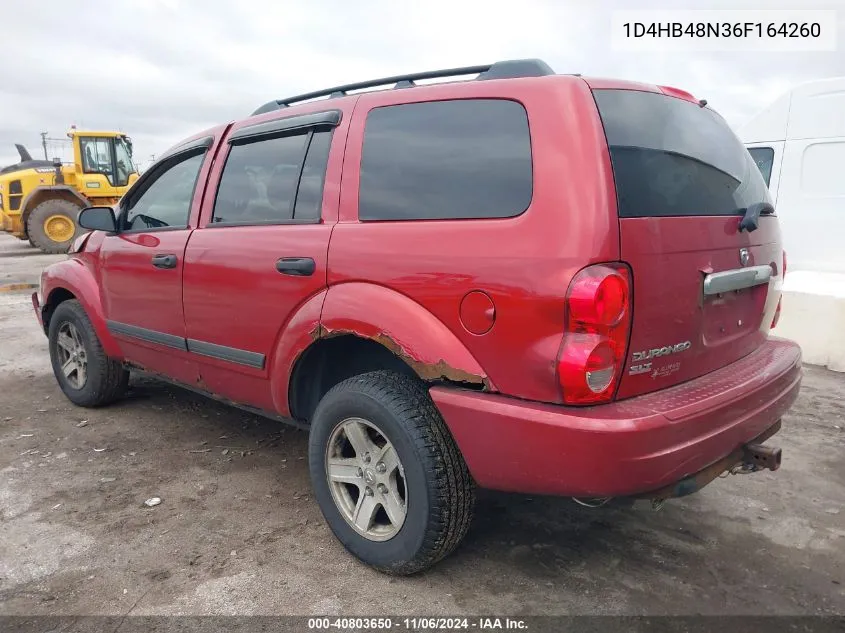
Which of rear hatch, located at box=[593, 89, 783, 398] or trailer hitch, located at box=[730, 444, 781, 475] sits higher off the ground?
rear hatch, located at box=[593, 89, 783, 398]

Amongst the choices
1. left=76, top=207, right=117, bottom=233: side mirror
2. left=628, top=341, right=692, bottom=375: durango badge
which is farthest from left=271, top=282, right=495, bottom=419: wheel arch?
left=76, top=207, right=117, bottom=233: side mirror

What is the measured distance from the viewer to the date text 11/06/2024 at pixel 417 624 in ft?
7.31

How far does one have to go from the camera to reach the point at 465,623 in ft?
7.38

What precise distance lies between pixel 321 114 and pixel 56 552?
2189 millimetres

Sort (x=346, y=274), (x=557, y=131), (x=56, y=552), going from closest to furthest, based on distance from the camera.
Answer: (x=557, y=131), (x=346, y=274), (x=56, y=552)

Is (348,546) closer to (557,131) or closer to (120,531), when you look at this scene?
(120,531)

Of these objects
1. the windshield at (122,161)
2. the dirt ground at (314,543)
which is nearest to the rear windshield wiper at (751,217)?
the dirt ground at (314,543)

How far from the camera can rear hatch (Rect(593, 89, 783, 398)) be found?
2.07 meters

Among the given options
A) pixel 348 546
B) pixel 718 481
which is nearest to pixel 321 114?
pixel 348 546

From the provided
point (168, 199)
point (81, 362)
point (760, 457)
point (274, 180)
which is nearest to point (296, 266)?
point (274, 180)

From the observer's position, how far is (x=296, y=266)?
2709mm

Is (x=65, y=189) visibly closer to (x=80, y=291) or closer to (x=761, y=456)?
(x=80, y=291)

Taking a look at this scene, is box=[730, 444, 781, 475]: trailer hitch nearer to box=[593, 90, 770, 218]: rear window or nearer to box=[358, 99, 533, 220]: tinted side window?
box=[593, 90, 770, 218]: rear window

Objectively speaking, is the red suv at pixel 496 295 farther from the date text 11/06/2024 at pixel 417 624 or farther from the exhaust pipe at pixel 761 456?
the date text 11/06/2024 at pixel 417 624
